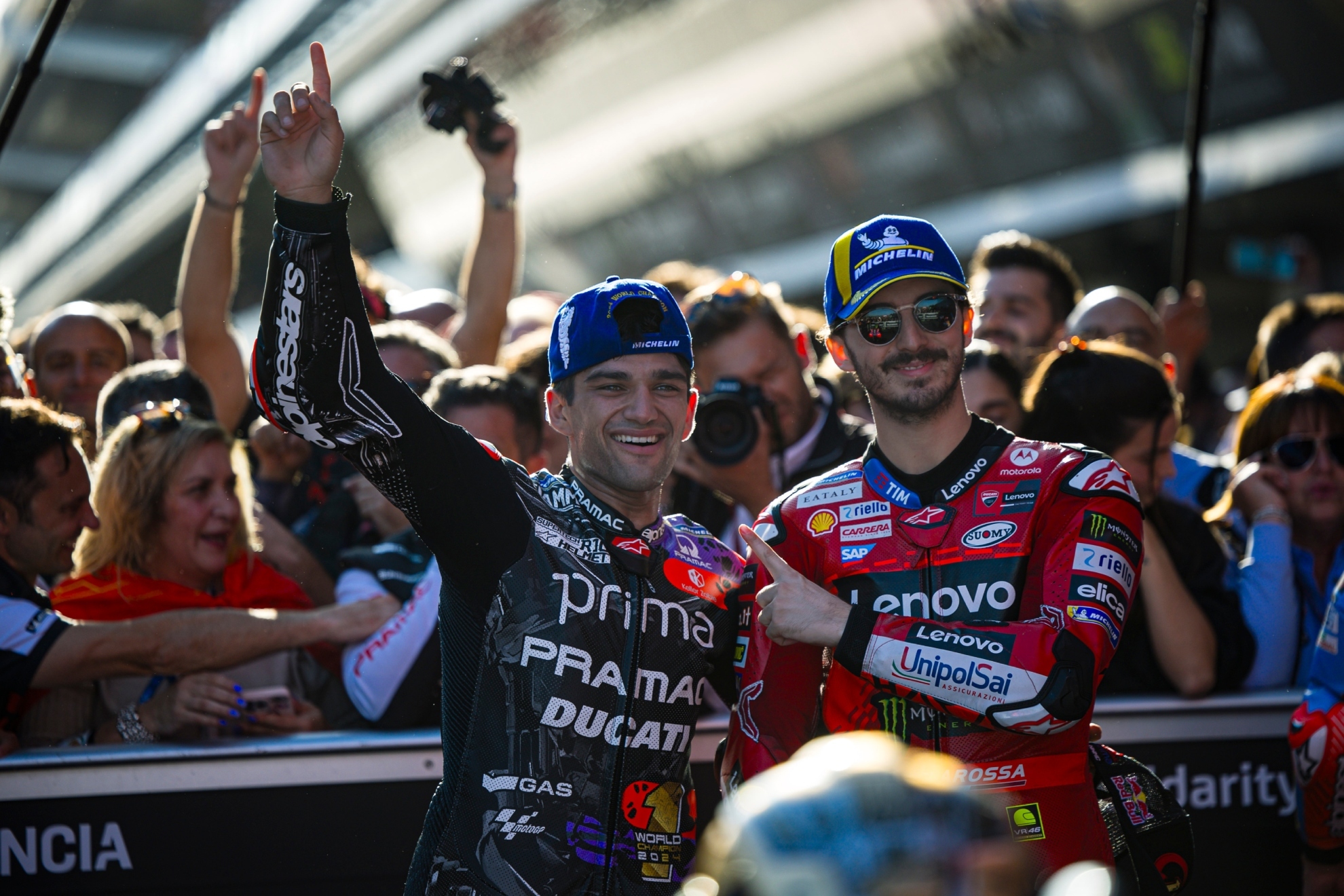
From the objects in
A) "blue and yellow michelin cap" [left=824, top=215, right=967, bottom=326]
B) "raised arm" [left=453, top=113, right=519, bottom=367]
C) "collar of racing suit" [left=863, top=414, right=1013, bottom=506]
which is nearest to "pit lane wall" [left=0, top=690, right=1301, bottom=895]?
"collar of racing suit" [left=863, top=414, right=1013, bottom=506]

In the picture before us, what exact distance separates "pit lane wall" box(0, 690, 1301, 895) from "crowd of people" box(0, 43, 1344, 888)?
171 mm

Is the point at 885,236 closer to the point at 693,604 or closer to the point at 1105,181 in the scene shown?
the point at 693,604

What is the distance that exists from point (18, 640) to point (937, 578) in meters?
2.02

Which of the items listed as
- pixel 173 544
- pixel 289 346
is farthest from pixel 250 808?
pixel 289 346

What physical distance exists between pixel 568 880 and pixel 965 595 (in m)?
0.84

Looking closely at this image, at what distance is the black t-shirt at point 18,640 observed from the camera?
279 centimetres

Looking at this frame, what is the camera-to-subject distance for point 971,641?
206 centimetres

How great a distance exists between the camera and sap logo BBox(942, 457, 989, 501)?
227cm

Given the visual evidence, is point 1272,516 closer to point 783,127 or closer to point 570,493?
point 570,493

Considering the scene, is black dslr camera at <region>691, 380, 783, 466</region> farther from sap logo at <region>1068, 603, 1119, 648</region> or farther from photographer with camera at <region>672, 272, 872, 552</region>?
sap logo at <region>1068, 603, 1119, 648</region>

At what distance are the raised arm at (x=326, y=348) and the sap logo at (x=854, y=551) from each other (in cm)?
71

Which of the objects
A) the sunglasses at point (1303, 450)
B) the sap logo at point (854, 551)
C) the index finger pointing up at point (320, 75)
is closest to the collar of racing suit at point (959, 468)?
the sap logo at point (854, 551)

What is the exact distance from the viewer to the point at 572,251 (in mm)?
20562

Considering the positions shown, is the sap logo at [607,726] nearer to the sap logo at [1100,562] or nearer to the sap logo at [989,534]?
the sap logo at [989,534]
